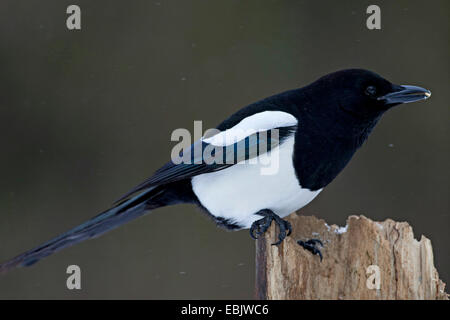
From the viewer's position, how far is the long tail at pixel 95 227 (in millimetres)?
2541

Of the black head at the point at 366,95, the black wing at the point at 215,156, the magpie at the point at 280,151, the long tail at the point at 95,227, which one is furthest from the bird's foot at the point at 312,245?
the long tail at the point at 95,227

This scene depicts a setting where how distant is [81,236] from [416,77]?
2409mm

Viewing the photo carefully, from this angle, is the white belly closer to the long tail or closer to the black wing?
the black wing

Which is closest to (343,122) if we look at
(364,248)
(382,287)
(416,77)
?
(364,248)

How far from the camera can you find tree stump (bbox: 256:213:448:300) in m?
1.96

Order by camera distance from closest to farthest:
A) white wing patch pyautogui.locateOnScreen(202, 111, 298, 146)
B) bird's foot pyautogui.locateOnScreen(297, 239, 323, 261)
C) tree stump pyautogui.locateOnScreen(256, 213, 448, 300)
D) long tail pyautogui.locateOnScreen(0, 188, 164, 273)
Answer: tree stump pyautogui.locateOnScreen(256, 213, 448, 300) < bird's foot pyautogui.locateOnScreen(297, 239, 323, 261) < white wing patch pyautogui.locateOnScreen(202, 111, 298, 146) < long tail pyautogui.locateOnScreen(0, 188, 164, 273)

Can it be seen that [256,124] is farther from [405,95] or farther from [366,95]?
[405,95]

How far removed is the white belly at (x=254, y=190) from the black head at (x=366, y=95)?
0.23 metres

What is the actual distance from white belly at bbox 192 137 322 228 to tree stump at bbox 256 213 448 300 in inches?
10.0

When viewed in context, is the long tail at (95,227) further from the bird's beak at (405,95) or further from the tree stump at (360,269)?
the bird's beak at (405,95)

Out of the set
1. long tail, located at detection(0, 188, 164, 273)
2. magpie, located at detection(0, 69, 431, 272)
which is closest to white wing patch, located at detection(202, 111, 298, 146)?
magpie, located at detection(0, 69, 431, 272)

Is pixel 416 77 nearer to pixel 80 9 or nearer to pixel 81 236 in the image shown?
A: pixel 80 9

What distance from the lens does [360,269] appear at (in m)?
2.01

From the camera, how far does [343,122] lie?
2416 mm
